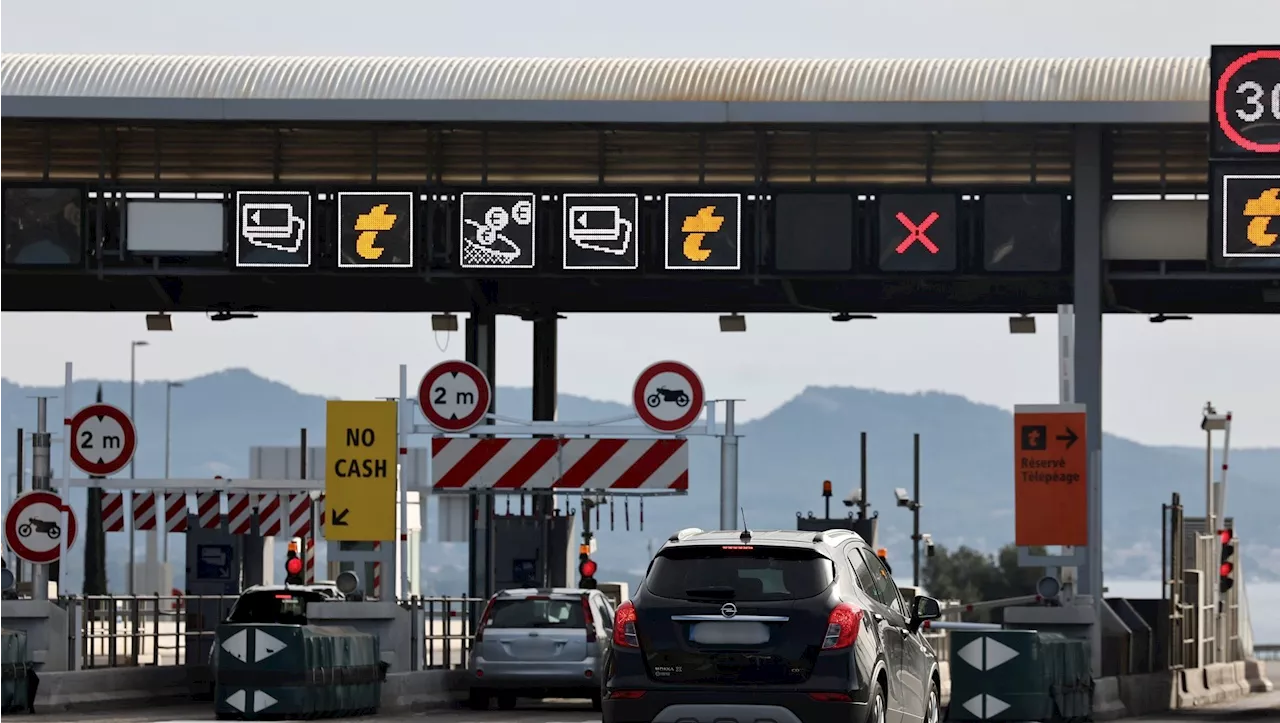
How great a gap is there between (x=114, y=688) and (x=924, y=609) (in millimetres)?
13309

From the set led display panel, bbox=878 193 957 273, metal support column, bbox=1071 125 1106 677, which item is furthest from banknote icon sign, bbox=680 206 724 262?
metal support column, bbox=1071 125 1106 677

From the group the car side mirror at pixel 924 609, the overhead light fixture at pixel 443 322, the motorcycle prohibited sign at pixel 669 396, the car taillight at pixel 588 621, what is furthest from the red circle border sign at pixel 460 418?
the car side mirror at pixel 924 609

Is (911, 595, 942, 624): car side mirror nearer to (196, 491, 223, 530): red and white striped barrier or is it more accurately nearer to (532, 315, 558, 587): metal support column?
(532, 315, 558, 587): metal support column

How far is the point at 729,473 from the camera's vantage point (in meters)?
27.7

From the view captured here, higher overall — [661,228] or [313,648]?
[661,228]

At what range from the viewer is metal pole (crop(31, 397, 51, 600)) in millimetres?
28391

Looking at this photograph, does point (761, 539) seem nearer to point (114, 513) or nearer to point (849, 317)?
point (849, 317)

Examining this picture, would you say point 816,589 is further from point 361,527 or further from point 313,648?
point 361,527

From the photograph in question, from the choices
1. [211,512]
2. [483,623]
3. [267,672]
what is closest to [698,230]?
[483,623]

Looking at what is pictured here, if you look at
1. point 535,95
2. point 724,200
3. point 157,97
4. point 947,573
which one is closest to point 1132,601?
point 724,200

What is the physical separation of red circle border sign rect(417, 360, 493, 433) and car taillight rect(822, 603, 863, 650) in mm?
13188

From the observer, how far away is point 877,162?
1291 inches

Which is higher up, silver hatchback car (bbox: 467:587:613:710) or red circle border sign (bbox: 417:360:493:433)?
red circle border sign (bbox: 417:360:493:433)

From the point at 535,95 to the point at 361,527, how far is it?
609cm
